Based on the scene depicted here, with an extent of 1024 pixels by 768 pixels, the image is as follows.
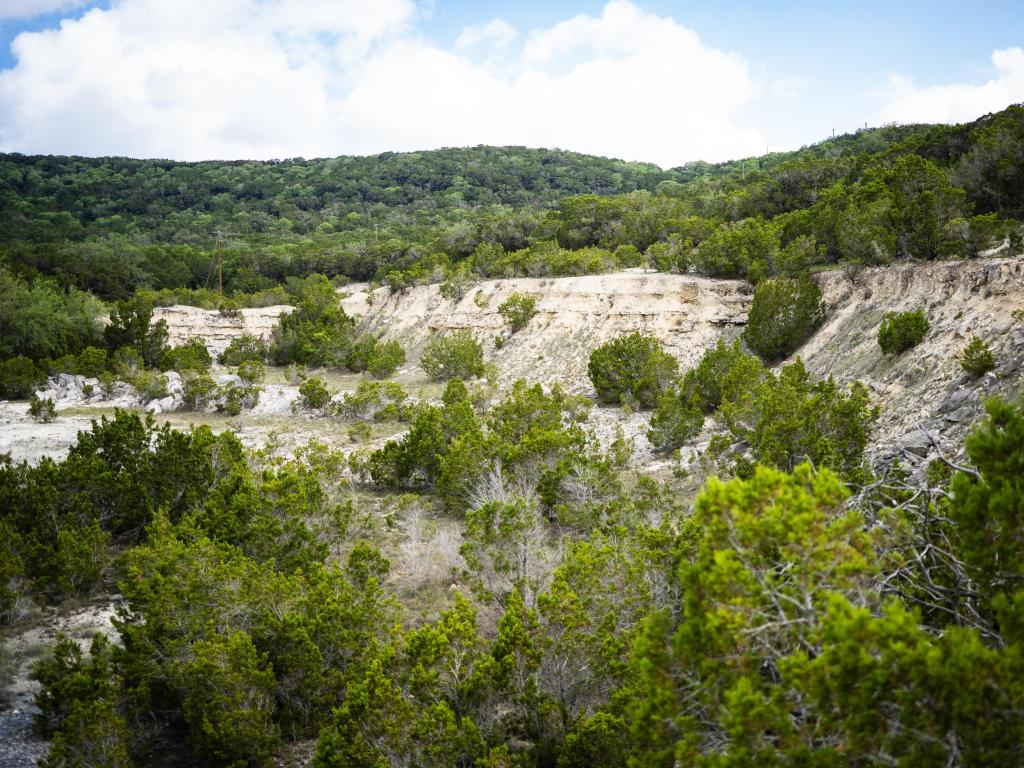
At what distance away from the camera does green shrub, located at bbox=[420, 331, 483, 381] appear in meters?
25.7

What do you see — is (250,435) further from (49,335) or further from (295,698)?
(49,335)

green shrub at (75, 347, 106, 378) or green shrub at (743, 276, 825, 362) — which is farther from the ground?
green shrub at (743, 276, 825, 362)

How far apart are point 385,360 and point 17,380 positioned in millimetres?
13999

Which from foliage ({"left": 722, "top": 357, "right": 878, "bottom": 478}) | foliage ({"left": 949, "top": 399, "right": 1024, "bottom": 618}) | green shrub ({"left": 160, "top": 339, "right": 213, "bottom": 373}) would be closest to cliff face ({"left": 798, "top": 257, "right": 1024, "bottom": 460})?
foliage ({"left": 722, "top": 357, "right": 878, "bottom": 478})

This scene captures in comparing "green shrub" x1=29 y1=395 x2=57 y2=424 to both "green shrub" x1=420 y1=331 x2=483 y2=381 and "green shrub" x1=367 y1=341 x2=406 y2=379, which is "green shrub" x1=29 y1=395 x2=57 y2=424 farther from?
"green shrub" x1=420 y1=331 x2=483 y2=381

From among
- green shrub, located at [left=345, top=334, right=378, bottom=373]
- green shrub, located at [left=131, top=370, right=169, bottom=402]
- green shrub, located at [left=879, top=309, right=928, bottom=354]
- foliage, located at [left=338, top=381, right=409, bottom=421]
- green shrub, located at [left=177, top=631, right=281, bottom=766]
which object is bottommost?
green shrub, located at [left=177, top=631, right=281, bottom=766]

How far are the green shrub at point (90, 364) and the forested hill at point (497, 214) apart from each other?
975cm

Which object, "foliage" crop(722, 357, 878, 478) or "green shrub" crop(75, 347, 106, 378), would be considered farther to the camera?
"green shrub" crop(75, 347, 106, 378)

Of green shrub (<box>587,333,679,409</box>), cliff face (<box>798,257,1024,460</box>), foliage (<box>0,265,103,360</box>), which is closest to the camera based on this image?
cliff face (<box>798,257,1024,460</box>)

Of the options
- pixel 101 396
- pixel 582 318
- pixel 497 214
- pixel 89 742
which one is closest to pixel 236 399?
pixel 101 396

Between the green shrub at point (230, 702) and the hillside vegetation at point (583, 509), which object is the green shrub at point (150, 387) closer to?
the hillside vegetation at point (583, 509)

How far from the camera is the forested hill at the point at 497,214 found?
18000 millimetres

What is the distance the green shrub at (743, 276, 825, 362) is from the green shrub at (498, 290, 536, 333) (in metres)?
11.0

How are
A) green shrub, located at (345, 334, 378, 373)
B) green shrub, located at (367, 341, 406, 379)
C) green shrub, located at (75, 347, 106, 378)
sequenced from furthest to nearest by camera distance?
green shrub, located at (345, 334, 378, 373) → green shrub, located at (367, 341, 406, 379) → green shrub, located at (75, 347, 106, 378)
